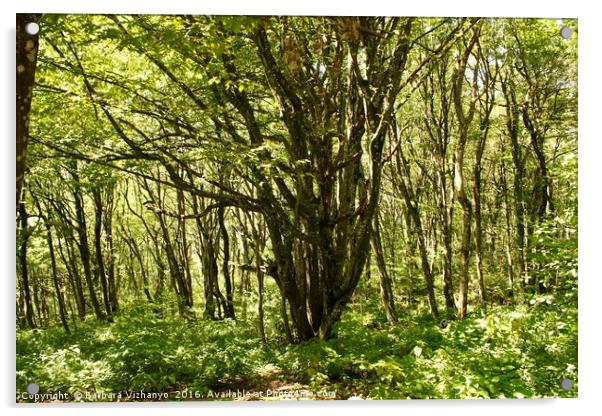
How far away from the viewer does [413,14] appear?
3.55 meters

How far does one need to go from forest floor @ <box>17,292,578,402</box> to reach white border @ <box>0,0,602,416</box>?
80 millimetres

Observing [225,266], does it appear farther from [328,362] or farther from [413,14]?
[413,14]

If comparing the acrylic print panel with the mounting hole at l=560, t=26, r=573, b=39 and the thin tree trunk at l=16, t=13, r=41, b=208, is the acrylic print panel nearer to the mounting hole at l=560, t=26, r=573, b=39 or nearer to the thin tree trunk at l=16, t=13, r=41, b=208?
the mounting hole at l=560, t=26, r=573, b=39

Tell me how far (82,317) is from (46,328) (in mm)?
460

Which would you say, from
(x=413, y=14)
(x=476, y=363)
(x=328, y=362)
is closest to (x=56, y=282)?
(x=328, y=362)

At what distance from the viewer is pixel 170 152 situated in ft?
12.8

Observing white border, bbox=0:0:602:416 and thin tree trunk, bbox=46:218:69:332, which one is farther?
thin tree trunk, bbox=46:218:69:332

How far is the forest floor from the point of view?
3.42 m

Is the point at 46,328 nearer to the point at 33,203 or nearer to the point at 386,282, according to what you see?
the point at 33,203

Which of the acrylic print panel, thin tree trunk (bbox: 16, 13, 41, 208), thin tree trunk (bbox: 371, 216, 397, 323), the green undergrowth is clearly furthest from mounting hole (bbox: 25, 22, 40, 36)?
thin tree trunk (bbox: 371, 216, 397, 323)

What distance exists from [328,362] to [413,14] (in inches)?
111

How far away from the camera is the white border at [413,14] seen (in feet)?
10.8

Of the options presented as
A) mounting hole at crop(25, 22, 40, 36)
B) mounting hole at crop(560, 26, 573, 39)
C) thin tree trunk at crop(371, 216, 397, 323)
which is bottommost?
thin tree trunk at crop(371, 216, 397, 323)
